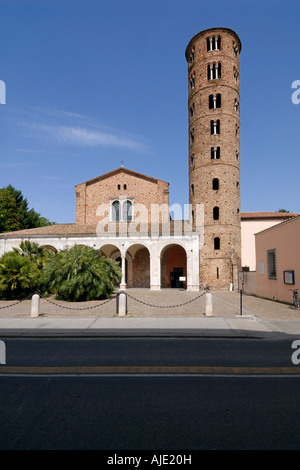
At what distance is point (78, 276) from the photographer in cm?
1869

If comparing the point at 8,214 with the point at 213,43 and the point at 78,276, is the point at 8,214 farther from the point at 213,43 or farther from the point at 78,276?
the point at 213,43

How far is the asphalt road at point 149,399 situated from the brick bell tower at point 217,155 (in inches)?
957

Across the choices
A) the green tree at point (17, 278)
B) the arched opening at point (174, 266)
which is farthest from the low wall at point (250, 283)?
the green tree at point (17, 278)

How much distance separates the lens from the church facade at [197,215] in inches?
1238

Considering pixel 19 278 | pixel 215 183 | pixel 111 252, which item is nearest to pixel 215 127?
pixel 215 183

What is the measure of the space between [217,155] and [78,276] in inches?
828

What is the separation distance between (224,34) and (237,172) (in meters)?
14.5

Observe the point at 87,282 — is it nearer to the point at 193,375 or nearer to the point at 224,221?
the point at 193,375

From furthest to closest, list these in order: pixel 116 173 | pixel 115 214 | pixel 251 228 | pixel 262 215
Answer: pixel 262 215, pixel 116 173, pixel 251 228, pixel 115 214

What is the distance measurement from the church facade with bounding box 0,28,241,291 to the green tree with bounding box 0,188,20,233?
1527 cm

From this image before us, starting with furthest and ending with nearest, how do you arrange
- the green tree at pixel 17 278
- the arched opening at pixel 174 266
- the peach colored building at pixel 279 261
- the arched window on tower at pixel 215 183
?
the arched opening at pixel 174 266 < the arched window on tower at pixel 215 183 < the green tree at pixel 17 278 < the peach colored building at pixel 279 261

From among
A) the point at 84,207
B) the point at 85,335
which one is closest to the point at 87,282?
the point at 85,335

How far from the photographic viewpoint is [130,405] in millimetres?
4305

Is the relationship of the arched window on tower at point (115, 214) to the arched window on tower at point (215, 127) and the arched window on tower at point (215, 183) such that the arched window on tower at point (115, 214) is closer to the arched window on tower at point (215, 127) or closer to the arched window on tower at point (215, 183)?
the arched window on tower at point (215, 183)
